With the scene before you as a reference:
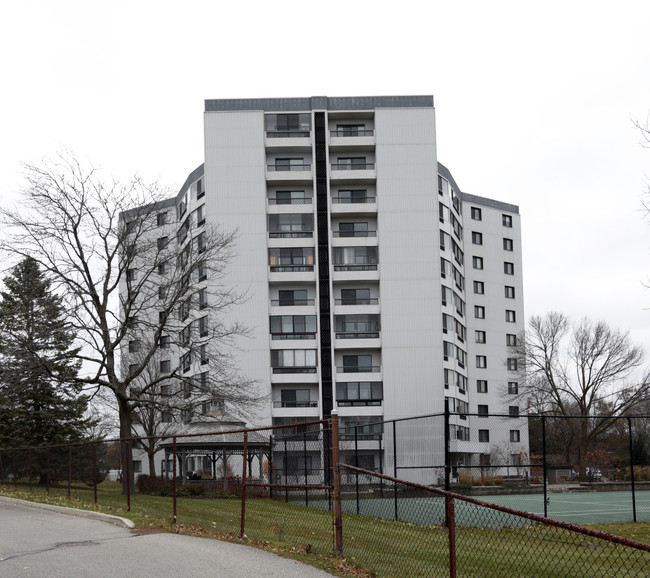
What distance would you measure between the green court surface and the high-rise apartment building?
111ft

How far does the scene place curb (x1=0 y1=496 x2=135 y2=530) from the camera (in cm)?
1623

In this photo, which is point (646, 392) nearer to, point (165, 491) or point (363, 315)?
point (363, 315)

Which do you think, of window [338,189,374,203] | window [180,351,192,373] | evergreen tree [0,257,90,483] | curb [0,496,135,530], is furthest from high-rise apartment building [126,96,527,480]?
curb [0,496,135,530]

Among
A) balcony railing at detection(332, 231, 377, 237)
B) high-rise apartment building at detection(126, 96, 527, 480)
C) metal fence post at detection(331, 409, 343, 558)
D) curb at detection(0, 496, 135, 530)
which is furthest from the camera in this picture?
balcony railing at detection(332, 231, 377, 237)

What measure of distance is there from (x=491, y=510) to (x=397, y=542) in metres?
6.30

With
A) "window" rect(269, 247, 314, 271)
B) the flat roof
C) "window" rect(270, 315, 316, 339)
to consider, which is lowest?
"window" rect(270, 315, 316, 339)

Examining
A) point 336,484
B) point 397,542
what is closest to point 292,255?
point 397,542

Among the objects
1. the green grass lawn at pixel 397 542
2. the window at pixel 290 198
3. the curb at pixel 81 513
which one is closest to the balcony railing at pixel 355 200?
the window at pixel 290 198

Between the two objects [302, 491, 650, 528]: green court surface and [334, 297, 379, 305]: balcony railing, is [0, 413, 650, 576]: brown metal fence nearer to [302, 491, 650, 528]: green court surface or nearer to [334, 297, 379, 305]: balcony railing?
[302, 491, 650, 528]: green court surface

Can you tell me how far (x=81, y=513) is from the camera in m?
18.6

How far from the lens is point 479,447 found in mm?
73625

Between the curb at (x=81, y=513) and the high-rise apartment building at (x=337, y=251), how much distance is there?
41067mm

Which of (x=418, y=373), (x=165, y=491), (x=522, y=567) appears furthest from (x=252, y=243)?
(x=522, y=567)

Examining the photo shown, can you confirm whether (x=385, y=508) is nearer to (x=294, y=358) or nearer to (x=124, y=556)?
(x=124, y=556)
